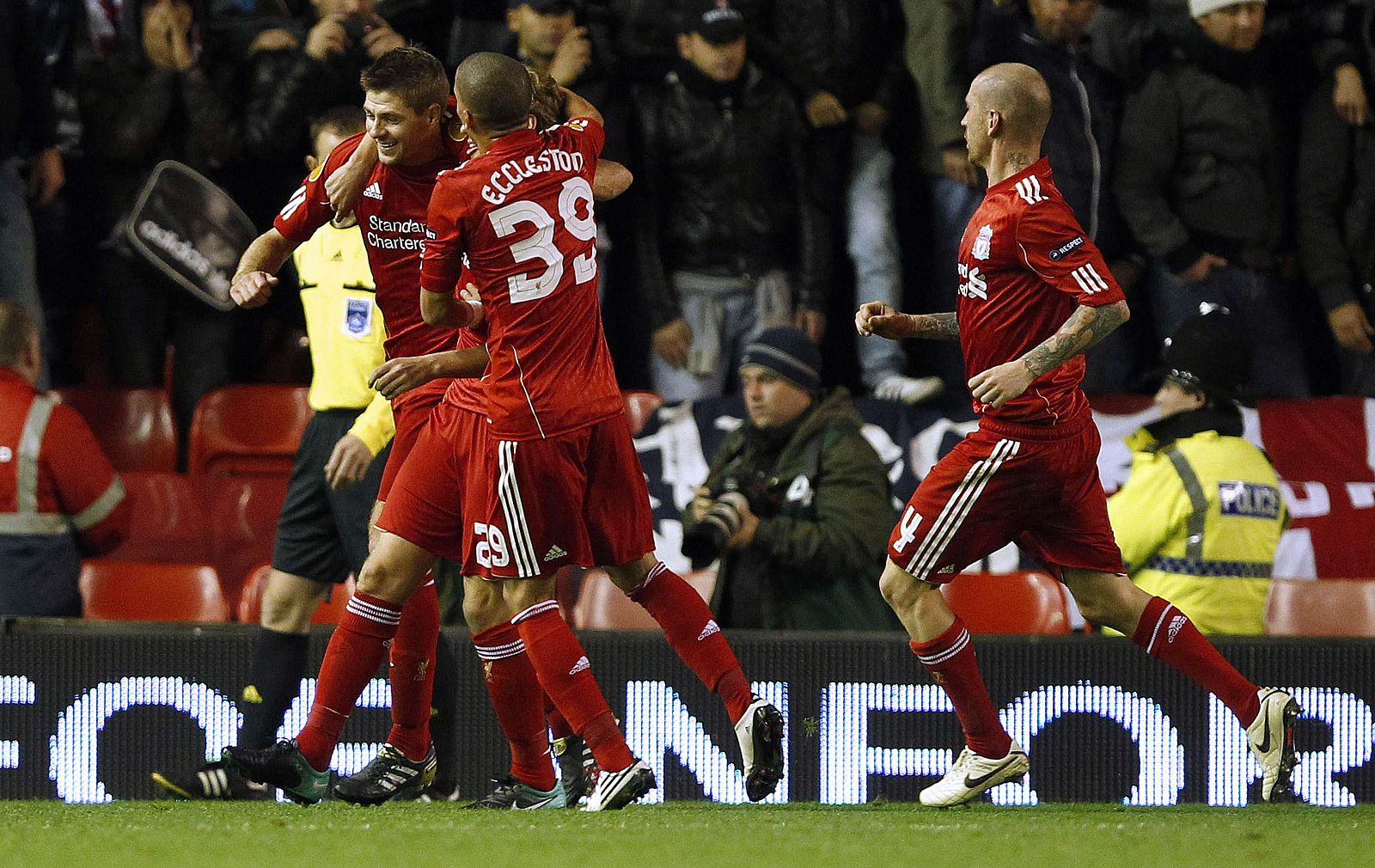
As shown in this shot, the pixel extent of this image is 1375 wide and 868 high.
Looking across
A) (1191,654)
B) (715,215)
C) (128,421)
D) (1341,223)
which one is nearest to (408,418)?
(1191,654)

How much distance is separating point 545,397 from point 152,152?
14.9ft

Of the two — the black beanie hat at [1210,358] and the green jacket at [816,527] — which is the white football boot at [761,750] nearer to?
the green jacket at [816,527]

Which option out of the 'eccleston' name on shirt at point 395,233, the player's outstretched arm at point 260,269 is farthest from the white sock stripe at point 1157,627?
the player's outstretched arm at point 260,269

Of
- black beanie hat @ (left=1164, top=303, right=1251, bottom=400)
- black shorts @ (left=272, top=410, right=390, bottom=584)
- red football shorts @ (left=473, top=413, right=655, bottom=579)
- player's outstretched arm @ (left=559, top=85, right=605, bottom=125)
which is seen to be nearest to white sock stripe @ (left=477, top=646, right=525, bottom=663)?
red football shorts @ (left=473, top=413, right=655, bottom=579)

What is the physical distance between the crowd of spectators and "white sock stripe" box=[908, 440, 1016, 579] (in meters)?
3.19

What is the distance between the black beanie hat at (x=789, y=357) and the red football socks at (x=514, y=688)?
6.10ft

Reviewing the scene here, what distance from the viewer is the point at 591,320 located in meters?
4.84

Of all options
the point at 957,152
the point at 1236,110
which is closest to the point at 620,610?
the point at 957,152

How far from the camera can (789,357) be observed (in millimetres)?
6453

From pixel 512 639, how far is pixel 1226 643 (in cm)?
218

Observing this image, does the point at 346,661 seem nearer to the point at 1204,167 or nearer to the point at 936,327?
the point at 936,327

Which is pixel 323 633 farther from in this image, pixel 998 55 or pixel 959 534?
pixel 998 55

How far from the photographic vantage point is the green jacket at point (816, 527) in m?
6.15

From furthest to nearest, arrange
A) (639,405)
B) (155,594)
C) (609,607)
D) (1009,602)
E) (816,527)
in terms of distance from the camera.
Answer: (639,405), (155,594), (609,607), (1009,602), (816,527)
